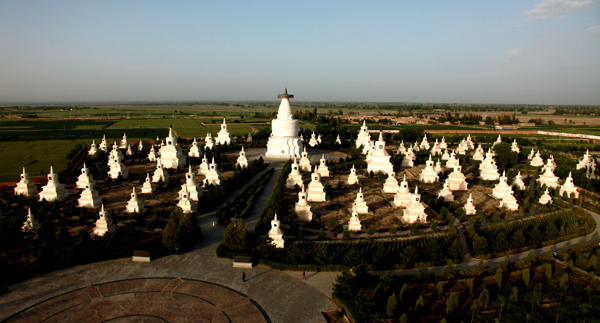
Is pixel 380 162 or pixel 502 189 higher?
pixel 380 162

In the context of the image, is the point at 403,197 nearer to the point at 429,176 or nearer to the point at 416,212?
the point at 416,212

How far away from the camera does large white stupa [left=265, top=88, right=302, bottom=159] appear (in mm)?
57125

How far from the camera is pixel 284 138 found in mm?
57250

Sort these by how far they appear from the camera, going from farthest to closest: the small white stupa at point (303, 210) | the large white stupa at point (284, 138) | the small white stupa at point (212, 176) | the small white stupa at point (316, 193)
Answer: the large white stupa at point (284, 138), the small white stupa at point (212, 176), the small white stupa at point (316, 193), the small white stupa at point (303, 210)

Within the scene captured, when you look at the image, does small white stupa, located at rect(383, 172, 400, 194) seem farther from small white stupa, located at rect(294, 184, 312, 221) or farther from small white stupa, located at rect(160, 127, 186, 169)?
small white stupa, located at rect(160, 127, 186, 169)

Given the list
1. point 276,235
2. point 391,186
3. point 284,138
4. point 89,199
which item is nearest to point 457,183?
point 391,186

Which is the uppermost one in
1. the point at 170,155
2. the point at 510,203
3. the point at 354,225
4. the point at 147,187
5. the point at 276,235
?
the point at 170,155

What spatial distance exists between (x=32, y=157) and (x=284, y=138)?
41891 millimetres

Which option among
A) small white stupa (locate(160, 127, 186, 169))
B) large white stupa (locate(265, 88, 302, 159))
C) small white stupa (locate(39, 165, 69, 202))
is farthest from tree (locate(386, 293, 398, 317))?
large white stupa (locate(265, 88, 302, 159))

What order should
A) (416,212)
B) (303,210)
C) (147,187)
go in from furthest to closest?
1. (147,187)
2. (303,210)
3. (416,212)

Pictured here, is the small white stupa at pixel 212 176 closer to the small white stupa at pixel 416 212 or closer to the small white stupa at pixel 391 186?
the small white stupa at pixel 391 186

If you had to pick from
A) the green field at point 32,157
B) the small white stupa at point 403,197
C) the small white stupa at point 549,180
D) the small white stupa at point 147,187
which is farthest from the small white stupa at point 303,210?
the green field at point 32,157

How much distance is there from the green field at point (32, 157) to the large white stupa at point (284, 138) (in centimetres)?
3101

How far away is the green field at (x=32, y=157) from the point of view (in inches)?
1866
